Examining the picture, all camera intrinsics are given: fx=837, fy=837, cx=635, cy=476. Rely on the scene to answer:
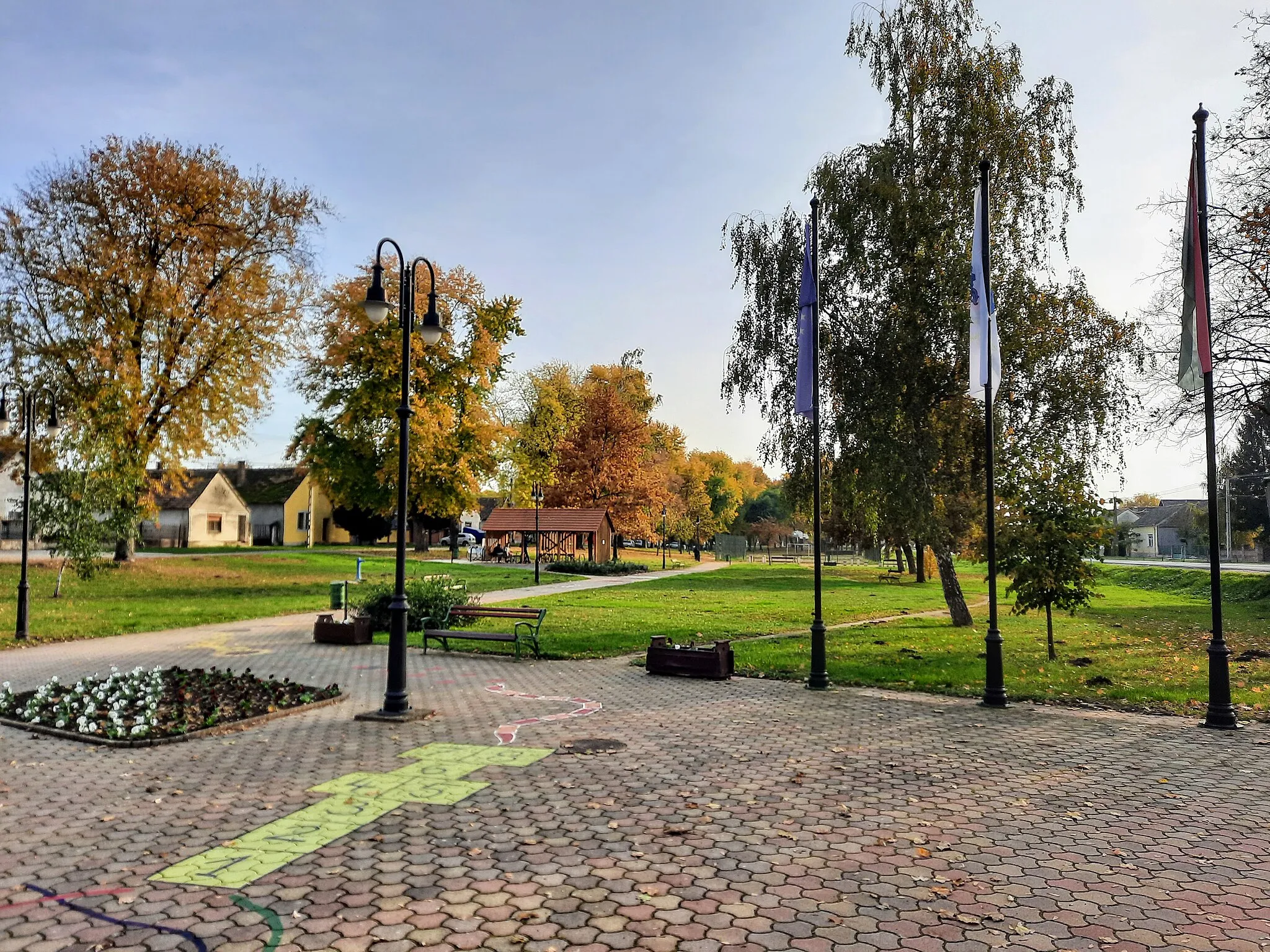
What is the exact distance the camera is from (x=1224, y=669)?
10102 mm

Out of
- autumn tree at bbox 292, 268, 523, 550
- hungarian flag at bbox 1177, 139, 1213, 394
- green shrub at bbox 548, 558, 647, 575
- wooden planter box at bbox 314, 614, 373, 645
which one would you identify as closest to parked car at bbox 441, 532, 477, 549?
green shrub at bbox 548, 558, 647, 575

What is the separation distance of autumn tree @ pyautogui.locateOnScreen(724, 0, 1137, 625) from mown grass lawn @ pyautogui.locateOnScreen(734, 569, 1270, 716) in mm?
2825

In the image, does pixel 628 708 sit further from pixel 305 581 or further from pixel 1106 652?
pixel 305 581

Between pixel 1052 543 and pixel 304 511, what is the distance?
70781 mm

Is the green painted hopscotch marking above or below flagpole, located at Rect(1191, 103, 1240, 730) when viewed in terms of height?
below

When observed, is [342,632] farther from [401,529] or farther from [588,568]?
[588,568]

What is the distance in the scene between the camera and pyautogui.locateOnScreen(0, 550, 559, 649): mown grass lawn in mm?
19531

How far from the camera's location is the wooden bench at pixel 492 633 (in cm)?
1512

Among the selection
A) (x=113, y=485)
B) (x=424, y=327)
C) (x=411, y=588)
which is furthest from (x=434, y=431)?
(x=424, y=327)

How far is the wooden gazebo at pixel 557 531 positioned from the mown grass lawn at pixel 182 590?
359 inches

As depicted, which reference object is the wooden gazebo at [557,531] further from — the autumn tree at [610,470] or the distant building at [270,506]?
the distant building at [270,506]

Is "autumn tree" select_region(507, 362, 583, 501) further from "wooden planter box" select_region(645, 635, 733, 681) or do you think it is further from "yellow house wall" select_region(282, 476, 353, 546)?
"wooden planter box" select_region(645, 635, 733, 681)

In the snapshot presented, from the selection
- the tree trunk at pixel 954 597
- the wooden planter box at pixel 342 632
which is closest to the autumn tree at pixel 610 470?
the tree trunk at pixel 954 597

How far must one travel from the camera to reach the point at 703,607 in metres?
26.3
